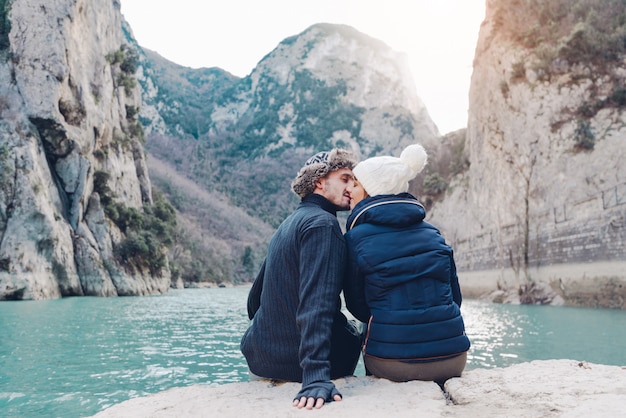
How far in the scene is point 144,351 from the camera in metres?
7.71

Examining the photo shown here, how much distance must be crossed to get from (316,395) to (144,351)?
20.9 ft

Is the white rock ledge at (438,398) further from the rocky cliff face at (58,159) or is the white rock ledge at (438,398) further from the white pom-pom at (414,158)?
the rocky cliff face at (58,159)

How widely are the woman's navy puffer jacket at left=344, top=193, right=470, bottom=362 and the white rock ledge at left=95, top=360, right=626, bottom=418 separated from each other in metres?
0.19

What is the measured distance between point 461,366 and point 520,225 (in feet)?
64.3

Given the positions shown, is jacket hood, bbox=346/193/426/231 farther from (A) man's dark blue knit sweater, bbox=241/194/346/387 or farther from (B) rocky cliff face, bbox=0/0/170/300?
(B) rocky cliff face, bbox=0/0/170/300

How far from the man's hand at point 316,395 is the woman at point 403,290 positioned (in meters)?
0.42

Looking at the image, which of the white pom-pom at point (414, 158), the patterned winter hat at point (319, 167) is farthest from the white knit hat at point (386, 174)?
the patterned winter hat at point (319, 167)

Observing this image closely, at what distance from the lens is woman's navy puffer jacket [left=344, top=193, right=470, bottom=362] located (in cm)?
242

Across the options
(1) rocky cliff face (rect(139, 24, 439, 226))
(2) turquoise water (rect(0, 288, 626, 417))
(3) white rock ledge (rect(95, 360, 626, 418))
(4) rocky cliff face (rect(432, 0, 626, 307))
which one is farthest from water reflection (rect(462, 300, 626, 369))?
(1) rocky cliff face (rect(139, 24, 439, 226))

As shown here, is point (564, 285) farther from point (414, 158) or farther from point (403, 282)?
point (403, 282)

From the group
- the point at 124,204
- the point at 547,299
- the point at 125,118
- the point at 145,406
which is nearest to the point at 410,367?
the point at 145,406

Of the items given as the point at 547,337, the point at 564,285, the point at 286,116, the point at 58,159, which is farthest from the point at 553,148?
the point at 286,116

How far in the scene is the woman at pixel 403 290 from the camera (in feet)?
7.95

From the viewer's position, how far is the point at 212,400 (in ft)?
7.58
